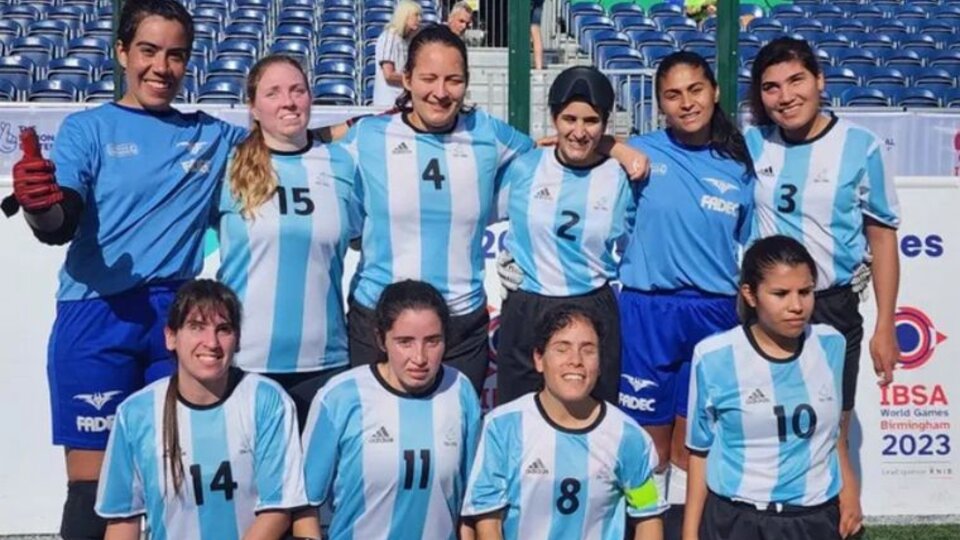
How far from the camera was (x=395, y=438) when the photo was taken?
13.3 ft

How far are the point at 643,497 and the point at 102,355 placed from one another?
1.57 metres

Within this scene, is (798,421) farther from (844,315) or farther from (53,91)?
(53,91)

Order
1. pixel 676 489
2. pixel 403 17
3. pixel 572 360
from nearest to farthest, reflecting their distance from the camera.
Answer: pixel 572 360 → pixel 676 489 → pixel 403 17

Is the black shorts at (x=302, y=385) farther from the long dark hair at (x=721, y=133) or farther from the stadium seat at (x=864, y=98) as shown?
the stadium seat at (x=864, y=98)

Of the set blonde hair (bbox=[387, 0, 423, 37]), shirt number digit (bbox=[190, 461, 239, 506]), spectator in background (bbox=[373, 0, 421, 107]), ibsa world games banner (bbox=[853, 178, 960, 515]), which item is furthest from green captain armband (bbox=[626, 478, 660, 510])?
blonde hair (bbox=[387, 0, 423, 37])

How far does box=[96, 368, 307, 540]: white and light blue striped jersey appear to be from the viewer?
155 inches

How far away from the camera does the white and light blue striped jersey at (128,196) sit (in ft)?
13.4

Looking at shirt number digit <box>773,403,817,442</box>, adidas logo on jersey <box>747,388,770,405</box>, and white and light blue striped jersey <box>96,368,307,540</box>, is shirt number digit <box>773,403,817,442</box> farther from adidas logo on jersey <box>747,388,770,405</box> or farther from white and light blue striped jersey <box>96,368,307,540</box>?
white and light blue striped jersey <box>96,368,307,540</box>

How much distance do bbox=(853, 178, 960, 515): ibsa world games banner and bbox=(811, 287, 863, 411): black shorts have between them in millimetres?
1210

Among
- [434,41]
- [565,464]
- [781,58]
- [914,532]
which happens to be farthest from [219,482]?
[914,532]

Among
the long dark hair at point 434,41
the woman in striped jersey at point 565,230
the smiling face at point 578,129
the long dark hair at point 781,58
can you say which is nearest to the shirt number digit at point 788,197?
the long dark hair at point 781,58

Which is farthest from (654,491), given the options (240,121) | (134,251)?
(240,121)

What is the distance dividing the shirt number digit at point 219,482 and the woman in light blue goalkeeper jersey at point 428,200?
0.69 metres

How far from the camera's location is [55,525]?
574 centimetres
